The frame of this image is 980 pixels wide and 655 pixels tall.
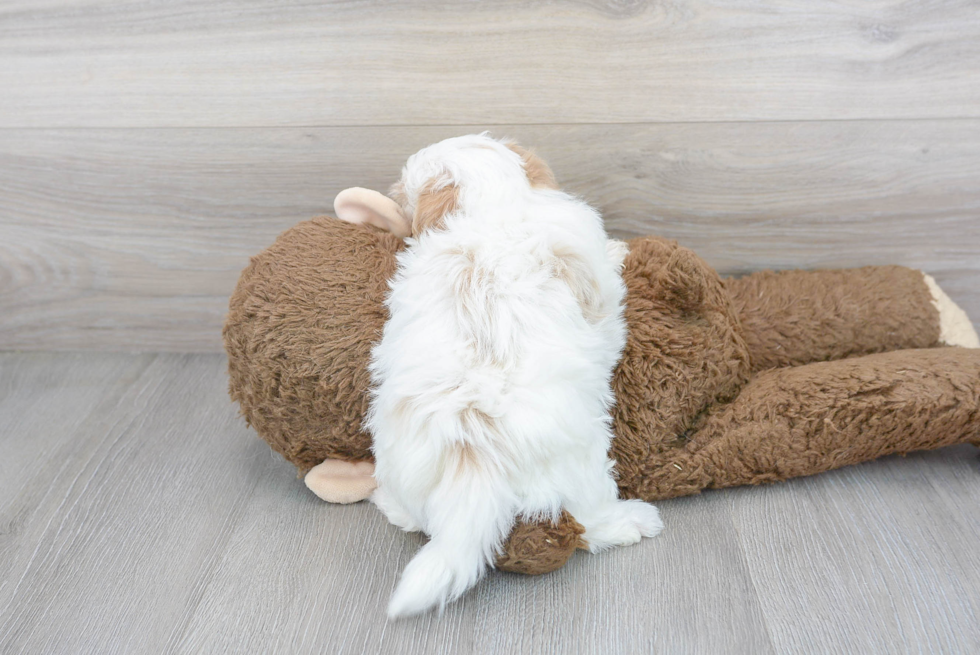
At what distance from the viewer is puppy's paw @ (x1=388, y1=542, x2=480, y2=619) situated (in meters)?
0.64

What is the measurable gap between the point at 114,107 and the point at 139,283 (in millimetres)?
282

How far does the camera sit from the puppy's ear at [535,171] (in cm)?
78

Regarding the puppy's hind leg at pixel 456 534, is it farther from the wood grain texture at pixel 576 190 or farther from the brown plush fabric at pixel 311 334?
the wood grain texture at pixel 576 190

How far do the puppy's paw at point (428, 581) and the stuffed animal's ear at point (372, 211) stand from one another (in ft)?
1.25

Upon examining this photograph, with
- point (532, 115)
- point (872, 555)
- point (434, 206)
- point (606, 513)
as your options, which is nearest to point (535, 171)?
point (434, 206)

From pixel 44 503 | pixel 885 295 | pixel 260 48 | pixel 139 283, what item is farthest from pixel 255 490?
pixel 885 295

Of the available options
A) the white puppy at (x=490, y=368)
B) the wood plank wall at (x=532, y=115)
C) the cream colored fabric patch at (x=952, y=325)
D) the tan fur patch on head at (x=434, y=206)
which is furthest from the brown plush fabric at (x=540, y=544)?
the cream colored fabric patch at (x=952, y=325)

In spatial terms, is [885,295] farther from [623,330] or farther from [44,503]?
[44,503]

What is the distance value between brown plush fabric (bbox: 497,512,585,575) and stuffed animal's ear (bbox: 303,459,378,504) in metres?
0.22

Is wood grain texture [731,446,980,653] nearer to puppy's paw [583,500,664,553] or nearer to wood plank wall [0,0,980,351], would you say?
puppy's paw [583,500,664,553]

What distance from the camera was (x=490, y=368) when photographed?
68 cm

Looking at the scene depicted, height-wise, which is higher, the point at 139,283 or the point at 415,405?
the point at 415,405

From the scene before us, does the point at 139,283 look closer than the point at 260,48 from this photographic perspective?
No

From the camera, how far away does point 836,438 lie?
0.82m
